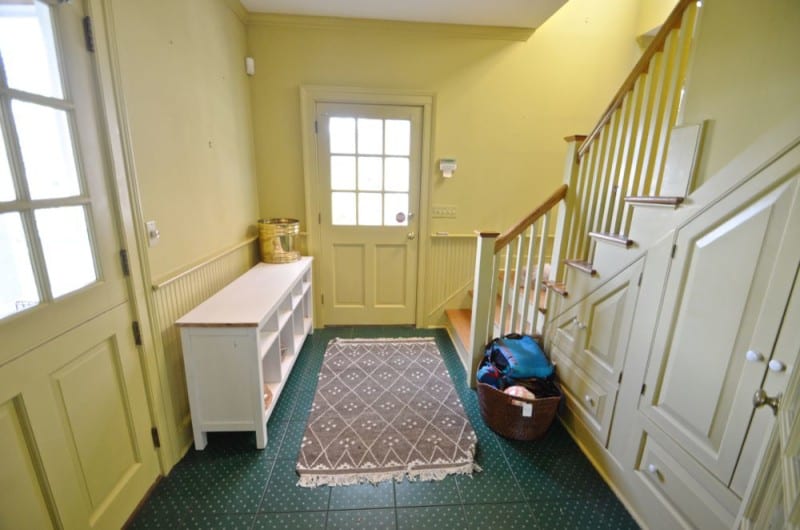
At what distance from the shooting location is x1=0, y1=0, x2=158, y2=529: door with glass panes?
1022 mm

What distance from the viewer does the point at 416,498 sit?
1638mm

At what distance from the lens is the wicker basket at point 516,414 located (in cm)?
189

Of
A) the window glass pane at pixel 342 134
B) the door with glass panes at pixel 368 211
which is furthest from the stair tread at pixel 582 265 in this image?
the window glass pane at pixel 342 134

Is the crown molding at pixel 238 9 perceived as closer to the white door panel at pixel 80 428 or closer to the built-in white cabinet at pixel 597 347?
the white door panel at pixel 80 428

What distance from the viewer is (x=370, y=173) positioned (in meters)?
3.20

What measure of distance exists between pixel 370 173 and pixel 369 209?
331 mm

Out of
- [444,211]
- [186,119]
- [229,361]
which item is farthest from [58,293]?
[444,211]

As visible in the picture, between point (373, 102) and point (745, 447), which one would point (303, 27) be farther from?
point (745, 447)

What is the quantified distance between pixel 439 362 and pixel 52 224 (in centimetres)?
245

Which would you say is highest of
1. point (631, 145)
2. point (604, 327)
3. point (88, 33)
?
point (88, 33)

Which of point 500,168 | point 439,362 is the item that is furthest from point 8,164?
point 500,168

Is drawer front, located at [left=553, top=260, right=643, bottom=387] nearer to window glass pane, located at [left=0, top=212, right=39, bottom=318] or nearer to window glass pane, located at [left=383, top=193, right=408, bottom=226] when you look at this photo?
window glass pane, located at [left=383, top=193, right=408, bottom=226]

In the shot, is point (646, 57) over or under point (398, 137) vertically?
over

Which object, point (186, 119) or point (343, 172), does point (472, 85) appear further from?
point (186, 119)
